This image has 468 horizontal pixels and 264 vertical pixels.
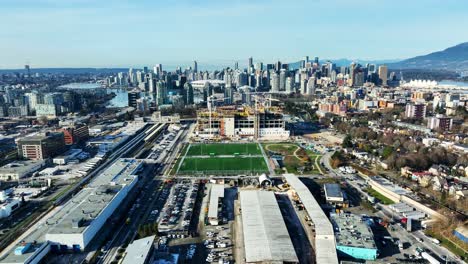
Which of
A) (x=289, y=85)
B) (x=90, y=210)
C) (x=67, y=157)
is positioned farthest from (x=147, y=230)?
(x=289, y=85)

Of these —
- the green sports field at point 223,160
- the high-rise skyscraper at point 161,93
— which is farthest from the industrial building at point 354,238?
the high-rise skyscraper at point 161,93

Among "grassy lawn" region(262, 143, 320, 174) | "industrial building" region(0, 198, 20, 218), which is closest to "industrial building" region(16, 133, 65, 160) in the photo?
"industrial building" region(0, 198, 20, 218)

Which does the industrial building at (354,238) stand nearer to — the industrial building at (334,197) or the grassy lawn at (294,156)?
the industrial building at (334,197)

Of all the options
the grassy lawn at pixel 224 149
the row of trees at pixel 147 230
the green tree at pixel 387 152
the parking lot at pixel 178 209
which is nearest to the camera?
the row of trees at pixel 147 230

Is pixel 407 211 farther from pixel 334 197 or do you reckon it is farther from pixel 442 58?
pixel 442 58

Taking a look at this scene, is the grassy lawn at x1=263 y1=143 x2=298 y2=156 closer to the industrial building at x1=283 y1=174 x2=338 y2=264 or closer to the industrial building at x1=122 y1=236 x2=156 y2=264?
the industrial building at x1=283 y1=174 x2=338 y2=264
